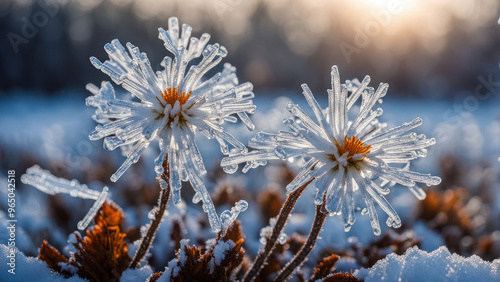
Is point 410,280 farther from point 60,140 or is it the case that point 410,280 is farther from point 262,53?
point 262,53

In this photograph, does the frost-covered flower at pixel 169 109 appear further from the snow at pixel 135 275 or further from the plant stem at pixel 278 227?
the snow at pixel 135 275

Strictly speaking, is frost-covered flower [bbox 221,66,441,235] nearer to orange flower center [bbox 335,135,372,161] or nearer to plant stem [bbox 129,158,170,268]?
orange flower center [bbox 335,135,372,161]

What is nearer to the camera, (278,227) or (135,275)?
(278,227)

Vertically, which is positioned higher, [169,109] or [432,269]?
[169,109]

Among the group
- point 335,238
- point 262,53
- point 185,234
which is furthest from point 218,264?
point 262,53

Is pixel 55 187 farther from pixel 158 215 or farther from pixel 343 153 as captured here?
pixel 343 153

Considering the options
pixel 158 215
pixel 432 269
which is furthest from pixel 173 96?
pixel 432 269

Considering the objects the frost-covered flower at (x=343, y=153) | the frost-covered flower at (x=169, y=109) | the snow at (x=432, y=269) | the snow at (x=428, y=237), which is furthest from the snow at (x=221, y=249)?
the snow at (x=428, y=237)

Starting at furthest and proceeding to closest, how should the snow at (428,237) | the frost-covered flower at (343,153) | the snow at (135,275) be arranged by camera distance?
the snow at (428,237)
the snow at (135,275)
the frost-covered flower at (343,153)
